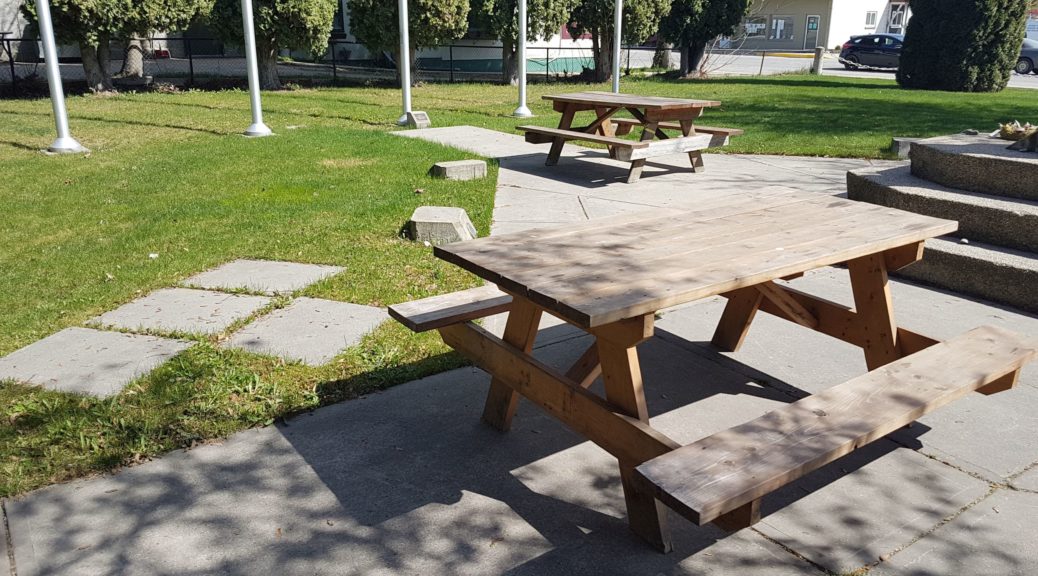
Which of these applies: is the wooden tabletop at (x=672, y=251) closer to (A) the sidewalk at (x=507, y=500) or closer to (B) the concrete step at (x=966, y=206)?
A: (A) the sidewalk at (x=507, y=500)

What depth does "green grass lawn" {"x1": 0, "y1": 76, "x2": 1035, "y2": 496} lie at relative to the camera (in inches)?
135

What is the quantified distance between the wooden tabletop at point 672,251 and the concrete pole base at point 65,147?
890 cm

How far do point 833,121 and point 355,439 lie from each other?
12126mm

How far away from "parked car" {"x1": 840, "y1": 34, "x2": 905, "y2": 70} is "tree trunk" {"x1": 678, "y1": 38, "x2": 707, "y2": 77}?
12.0 m

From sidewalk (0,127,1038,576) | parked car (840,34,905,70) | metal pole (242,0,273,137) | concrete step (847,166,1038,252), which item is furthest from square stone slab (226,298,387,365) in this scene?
parked car (840,34,905,70)

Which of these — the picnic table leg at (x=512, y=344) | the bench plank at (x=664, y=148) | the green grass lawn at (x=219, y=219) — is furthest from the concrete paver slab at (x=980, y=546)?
the bench plank at (x=664, y=148)

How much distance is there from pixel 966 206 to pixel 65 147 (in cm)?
984

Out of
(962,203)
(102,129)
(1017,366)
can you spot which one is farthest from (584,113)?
(1017,366)

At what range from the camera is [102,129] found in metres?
12.2

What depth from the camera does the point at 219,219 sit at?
678 cm

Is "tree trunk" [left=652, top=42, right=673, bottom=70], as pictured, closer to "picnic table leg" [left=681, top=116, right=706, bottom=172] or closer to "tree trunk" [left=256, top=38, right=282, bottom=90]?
"tree trunk" [left=256, top=38, right=282, bottom=90]

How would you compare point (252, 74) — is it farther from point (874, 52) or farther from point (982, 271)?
point (874, 52)

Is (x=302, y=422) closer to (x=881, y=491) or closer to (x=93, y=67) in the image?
(x=881, y=491)

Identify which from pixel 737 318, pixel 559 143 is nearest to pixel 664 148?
pixel 559 143
